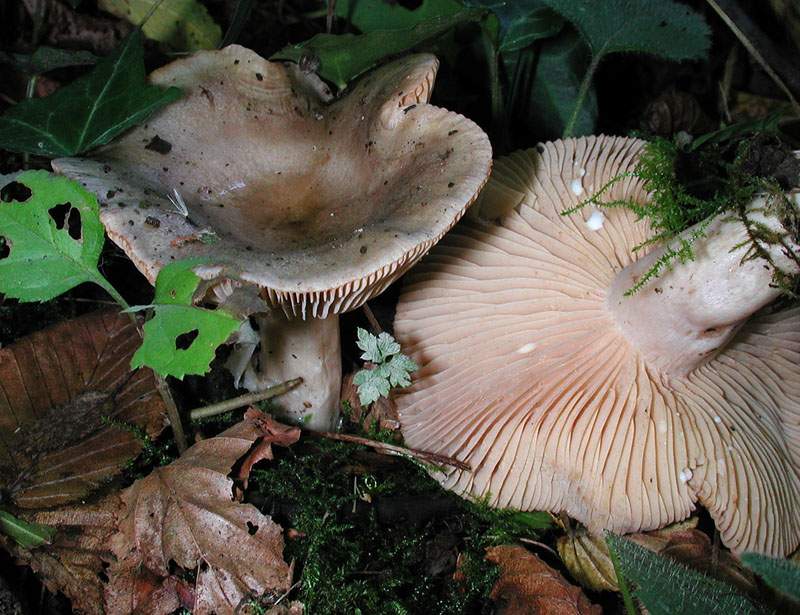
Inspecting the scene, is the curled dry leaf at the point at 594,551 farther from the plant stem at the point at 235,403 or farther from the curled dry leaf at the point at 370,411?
the plant stem at the point at 235,403

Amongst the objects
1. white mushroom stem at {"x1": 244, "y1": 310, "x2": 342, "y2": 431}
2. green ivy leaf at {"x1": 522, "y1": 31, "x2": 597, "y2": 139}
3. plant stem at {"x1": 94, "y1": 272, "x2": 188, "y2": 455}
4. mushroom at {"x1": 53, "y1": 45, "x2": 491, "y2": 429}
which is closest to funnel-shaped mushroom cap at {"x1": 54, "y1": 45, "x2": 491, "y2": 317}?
mushroom at {"x1": 53, "y1": 45, "x2": 491, "y2": 429}

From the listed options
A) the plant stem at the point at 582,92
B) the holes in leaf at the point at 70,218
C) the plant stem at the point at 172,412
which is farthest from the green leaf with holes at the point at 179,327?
the plant stem at the point at 582,92

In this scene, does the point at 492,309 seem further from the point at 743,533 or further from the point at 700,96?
the point at 700,96

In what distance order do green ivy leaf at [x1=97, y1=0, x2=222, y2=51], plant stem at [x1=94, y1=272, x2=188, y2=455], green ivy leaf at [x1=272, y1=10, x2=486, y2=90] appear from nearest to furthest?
plant stem at [x1=94, y1=272, x2=188, y2=455]
green ivy leaf at [x1=272, y1=10, x2=486, y2=90]
green ivy leaf at [x1=97, y1=0, x2=222, y2=51]

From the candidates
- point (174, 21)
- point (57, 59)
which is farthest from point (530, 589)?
point (174, 21)

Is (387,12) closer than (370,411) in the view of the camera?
No

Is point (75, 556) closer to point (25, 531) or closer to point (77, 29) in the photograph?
point (25, 531)

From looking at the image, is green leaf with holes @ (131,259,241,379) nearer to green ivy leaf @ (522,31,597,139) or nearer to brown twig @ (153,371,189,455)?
brown twig @ (153,371,189,455)
